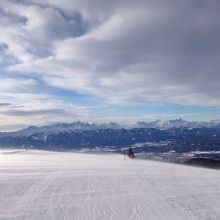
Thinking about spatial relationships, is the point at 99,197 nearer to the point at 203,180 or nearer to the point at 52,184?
the point at 52,184

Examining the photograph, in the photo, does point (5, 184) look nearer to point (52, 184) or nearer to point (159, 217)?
point (52, 184)

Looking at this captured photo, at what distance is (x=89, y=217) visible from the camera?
10164 millimetres

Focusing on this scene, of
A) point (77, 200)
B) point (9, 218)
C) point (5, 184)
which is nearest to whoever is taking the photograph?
point (9, 218)

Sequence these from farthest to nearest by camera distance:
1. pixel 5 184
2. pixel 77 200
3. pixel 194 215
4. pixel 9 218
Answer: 1. pixel 5 184
2. pixel 77 200
3. pixel 194 215
4. pixel 9 218

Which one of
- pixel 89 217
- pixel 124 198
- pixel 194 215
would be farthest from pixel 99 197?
pixel 194 215

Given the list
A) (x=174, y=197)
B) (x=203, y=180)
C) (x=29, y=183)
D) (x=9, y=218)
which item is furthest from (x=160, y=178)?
(x=9, y=218)

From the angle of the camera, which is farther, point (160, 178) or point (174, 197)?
point (160, 178)

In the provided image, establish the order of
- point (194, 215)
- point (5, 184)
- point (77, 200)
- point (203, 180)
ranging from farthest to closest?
point (203, 180) → point (5, 184) → point (77, 200) → point (194, 215)

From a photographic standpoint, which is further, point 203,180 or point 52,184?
point 203,180

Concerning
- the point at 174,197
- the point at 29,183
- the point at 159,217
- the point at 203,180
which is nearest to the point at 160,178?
the point at 203,180

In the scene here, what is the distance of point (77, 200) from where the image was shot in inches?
479

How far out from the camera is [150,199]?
12.6 meters

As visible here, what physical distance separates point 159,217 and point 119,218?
117 cm

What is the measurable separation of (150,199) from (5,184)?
19.9 ft
